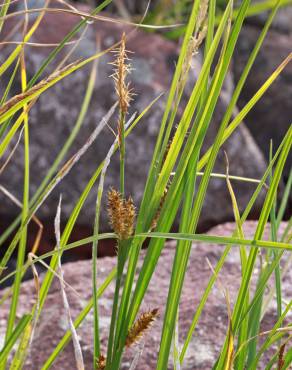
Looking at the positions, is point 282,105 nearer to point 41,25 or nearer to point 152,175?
point 41,25

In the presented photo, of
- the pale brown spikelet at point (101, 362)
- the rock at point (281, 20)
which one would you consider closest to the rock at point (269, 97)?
the rock at point (281, 20)

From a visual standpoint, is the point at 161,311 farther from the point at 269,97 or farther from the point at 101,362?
the point at 269,97

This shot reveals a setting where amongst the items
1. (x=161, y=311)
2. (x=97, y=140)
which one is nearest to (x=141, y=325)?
(x=161, y=311)

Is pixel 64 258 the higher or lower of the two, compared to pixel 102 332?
higher

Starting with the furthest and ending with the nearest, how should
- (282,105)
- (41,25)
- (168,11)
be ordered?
1. (168,11)
2. (282,105)
3. (41,25)

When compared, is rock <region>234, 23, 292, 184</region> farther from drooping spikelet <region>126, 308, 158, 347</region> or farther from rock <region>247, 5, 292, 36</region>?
drooping spikelet <region>126, 308, 158, 347</region>

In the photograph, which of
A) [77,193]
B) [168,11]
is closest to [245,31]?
[168,11]

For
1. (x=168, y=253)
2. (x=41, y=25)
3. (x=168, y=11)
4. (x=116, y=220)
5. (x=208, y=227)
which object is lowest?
(x=116, y=220)

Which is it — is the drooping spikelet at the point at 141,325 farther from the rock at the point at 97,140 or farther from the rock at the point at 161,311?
the rock at the point at 97,140
